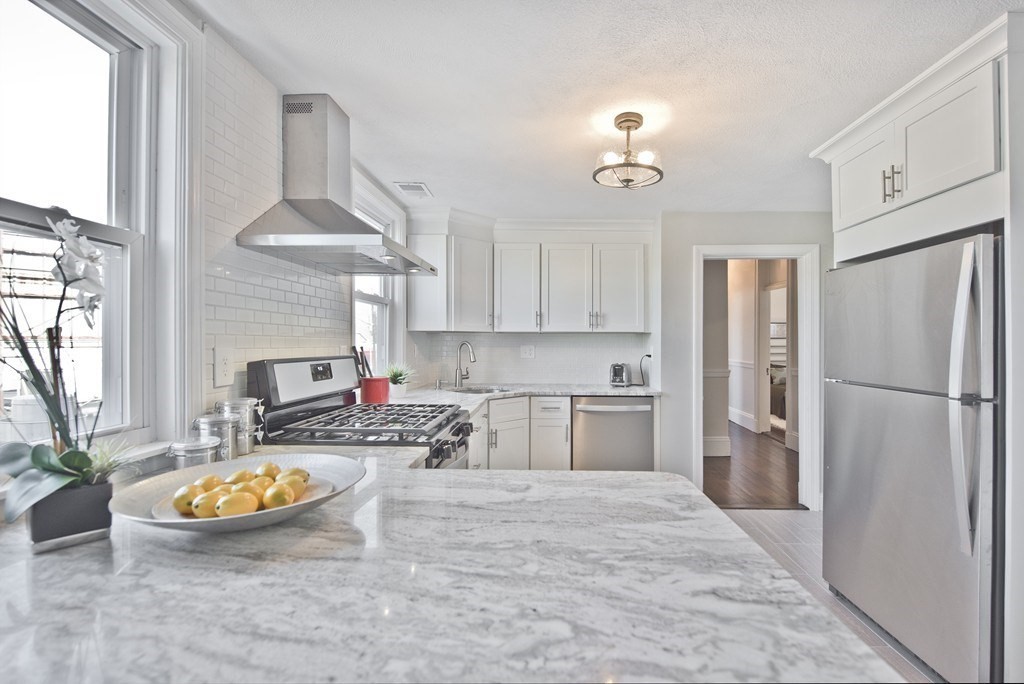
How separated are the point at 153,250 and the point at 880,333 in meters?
2.73

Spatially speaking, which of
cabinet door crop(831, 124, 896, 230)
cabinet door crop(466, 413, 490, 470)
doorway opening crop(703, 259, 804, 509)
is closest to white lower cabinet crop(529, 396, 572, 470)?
cabinet door crop(466, 413, 490, 470)

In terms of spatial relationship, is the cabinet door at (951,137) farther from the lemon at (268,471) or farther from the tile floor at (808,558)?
the lemon at (268,471)

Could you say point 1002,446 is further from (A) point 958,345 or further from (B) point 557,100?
(B) point 557,100

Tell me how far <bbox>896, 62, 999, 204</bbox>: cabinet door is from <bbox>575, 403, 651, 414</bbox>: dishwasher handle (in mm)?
2231

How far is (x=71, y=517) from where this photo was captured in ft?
2.90

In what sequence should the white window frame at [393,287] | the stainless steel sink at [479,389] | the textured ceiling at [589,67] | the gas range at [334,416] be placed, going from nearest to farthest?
the textured ceiling at [589,67]
the gas range at [334,416]
the white window frame at [393,287]
the stainless steel sink at [479,389]

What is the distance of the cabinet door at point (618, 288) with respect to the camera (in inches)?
165

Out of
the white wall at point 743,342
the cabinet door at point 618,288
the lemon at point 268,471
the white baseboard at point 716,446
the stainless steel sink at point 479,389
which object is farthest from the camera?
the white wall at point 743,342

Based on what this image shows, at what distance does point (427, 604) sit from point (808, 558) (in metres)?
3.00

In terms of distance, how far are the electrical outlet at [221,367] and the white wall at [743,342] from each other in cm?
583

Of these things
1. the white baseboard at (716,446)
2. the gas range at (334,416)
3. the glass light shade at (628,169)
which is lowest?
the white baseboard at (716,446)

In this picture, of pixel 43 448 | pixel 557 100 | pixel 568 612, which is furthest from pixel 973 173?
pixel 43 448

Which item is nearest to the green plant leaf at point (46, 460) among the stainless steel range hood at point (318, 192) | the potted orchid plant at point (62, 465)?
the potted orchid plant at point (62, 465)

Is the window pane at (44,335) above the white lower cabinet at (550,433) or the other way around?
above
